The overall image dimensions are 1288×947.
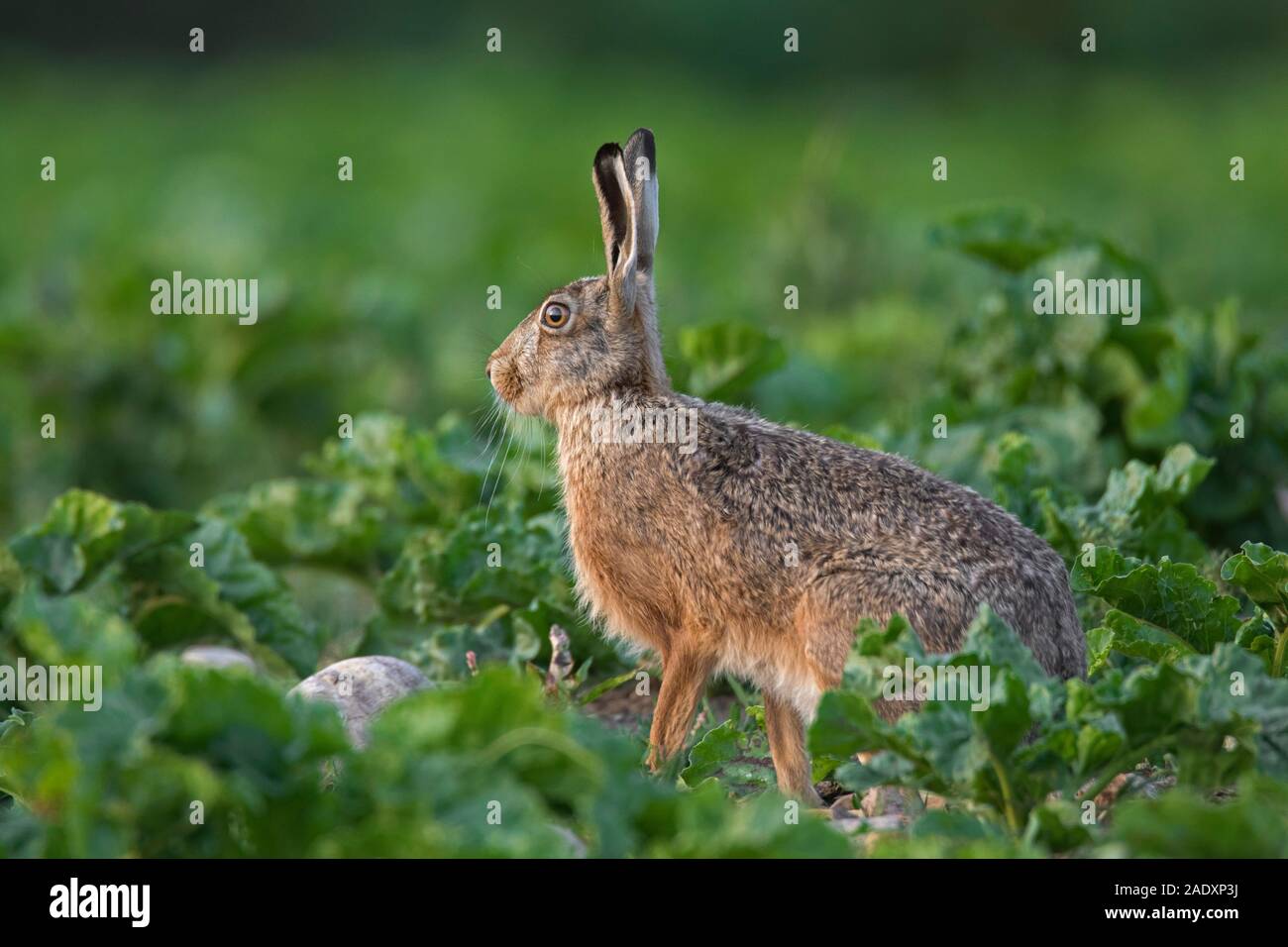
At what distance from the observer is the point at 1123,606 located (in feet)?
18.2

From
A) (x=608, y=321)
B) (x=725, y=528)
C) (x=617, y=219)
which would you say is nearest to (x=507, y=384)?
(x=608, y=321)

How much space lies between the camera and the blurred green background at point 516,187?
32.7 feet

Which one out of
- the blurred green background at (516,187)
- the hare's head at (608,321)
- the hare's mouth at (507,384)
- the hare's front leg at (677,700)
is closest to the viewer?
the hare's front leg at (677,700)

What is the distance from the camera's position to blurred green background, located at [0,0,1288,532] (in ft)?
32.7

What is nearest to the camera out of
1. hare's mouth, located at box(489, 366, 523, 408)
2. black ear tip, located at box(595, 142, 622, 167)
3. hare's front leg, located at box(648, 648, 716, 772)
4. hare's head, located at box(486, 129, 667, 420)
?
hare's front leg, located at box(648, 648, 716, 772)

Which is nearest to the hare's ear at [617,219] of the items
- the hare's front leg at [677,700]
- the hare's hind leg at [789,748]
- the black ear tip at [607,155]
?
the black ear tip at [607,155]

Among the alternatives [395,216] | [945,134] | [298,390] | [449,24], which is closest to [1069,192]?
[945,134]

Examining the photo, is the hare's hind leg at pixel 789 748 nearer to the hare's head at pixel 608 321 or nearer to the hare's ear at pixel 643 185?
the hare's head at pixel 608 321

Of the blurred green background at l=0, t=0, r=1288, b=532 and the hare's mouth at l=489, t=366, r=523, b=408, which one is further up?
the blurred green background at l=0, t=0, r=1288, b=532

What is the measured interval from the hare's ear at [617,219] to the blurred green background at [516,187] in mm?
2201

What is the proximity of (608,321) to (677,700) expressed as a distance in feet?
4.29

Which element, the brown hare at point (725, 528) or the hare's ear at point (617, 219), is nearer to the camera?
the brown hare at point (725, 528)

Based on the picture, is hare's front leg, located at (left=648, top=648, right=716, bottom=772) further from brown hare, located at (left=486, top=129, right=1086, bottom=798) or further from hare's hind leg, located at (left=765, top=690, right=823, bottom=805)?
hare's hind leg, located at (left=765, top=690, right=823, bottom=805)

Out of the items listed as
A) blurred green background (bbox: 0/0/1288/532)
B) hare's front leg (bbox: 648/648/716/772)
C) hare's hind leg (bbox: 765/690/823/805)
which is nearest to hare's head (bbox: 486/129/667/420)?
hare's front leg (bbox: 648/648/716/772)
